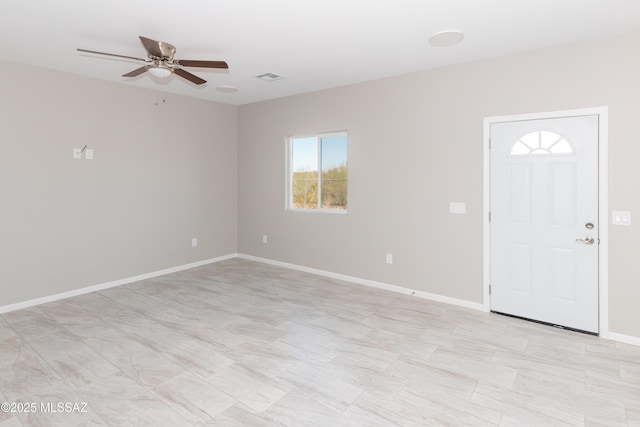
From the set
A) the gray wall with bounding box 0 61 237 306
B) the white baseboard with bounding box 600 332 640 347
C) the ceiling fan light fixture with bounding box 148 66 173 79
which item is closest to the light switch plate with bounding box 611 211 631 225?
the white baseboard with bounding box 600 332 640 347

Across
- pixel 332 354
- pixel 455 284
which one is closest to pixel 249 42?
pixel 332 354

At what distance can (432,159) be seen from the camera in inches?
161

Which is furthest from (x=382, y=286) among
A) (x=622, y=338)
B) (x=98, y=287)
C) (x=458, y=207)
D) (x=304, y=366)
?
(x=98, y=287)

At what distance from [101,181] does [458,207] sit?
174 inches

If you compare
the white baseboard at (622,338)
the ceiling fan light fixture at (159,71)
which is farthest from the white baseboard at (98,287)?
the white baseboard at (622,338)

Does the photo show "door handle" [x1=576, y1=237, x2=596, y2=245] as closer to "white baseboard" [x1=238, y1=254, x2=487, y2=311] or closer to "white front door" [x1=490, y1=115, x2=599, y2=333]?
"white front door" [x1=490, y1=115, x2=599, y2=333]

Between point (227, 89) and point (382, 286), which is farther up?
point (227, 89)

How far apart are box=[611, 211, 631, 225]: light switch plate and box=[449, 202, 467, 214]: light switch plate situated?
1264 millimetres

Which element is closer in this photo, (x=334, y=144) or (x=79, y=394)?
(x=79, y=394)

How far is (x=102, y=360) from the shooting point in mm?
2760

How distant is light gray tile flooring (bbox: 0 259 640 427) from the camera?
2154 millimetres

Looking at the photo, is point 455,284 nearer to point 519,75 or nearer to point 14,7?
point 519,75

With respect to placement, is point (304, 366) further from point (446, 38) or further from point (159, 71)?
point (446, 38)

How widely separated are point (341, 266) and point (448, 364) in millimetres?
2417
